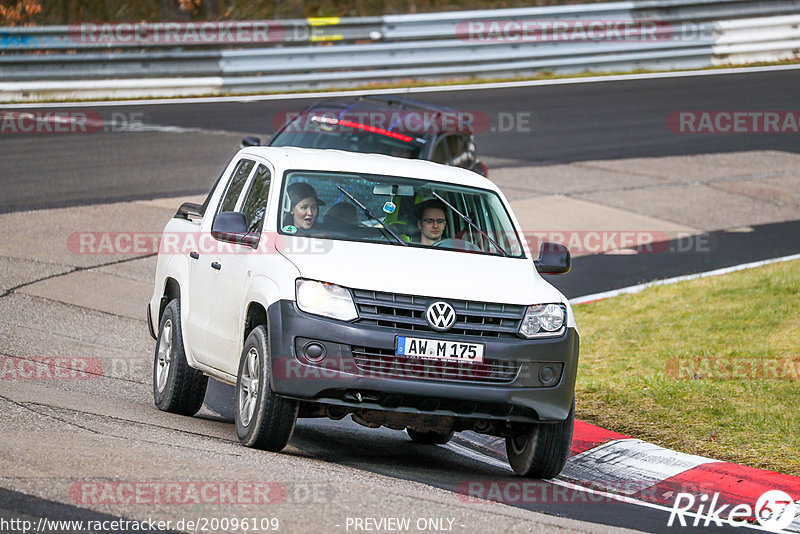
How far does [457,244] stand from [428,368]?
1359 millimetres

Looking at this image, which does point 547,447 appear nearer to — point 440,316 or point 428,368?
point 428,368

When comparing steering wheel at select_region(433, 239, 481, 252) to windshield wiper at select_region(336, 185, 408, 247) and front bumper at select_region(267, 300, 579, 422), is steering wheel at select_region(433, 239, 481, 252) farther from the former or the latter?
front bumper at select_region(267, 300, 579, 422)

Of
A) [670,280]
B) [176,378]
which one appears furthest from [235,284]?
[670,280]

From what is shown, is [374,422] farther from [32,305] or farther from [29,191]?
[29,191]

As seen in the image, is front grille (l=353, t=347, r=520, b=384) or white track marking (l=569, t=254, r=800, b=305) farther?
white track marking (l=569, t=254, r=800, b=305)

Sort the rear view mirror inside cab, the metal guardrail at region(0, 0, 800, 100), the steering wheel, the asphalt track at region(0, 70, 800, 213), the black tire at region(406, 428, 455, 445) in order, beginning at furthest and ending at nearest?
the metal guardrail at region(0, 0, 800, 100), the asphalt track at region(0, 70, 800, 213), the black tire at region(406, 428, 455, 445), the rear view mirror inside cab, the steering wheel

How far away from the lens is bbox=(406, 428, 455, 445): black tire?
9109 mm

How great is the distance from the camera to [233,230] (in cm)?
791

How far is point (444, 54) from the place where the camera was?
27391 mm

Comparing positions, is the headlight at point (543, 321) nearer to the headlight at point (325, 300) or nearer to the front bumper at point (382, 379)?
the front bumper at point (382, 379)

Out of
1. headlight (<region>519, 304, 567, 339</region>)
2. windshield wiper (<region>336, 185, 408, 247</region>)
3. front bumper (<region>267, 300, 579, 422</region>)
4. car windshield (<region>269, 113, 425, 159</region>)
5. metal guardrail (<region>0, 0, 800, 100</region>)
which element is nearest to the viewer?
front bumper (<region>267, 300, 579, 422</region>)

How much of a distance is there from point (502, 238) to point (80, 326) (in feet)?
15.7

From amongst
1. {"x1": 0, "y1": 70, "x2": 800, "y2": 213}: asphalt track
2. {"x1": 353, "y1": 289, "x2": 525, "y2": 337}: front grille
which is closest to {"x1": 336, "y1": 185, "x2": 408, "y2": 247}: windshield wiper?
{"x1": 353, "y1": 289, "x2": 525, "y2": 337}: front grille

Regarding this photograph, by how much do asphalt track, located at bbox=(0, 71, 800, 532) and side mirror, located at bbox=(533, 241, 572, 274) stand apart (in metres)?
1.35
